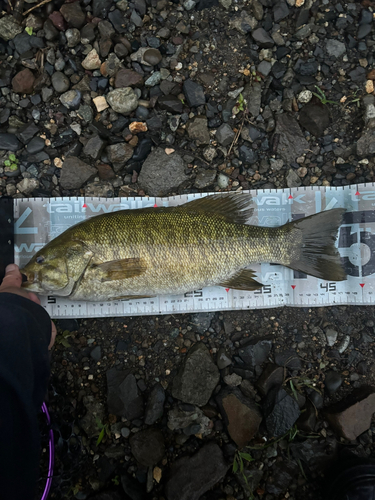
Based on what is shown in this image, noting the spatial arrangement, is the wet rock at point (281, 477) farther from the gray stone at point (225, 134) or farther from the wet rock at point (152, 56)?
the wet rock at point (152, 56)

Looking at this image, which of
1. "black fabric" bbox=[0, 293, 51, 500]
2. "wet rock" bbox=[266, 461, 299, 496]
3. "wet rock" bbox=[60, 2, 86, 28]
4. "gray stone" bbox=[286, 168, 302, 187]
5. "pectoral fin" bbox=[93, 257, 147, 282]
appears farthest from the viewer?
"gray stone" bbox=[286, 168, 302, 187]

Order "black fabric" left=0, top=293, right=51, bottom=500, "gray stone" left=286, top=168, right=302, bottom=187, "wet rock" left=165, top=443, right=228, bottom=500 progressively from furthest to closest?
"gray stone" left=286, top=168, right=302, bottom=187 < "wet rock" left=165, top=443, right=228, bottom=500 < "black fabric" left=0, top=293, right=51, bottom=500

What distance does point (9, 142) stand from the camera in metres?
3.44

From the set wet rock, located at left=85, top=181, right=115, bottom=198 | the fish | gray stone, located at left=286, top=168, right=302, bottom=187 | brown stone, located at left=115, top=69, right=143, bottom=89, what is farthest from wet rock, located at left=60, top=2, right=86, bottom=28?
gray stone, located at left=286, top=168, right=302, bottom=187

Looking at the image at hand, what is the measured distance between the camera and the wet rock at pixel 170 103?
3410mm

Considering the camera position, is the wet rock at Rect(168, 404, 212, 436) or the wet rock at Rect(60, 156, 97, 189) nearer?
the wet rock at Rect(168, 404, 212, 436)

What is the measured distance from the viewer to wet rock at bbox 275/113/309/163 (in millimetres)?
3488

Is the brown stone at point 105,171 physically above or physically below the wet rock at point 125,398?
above

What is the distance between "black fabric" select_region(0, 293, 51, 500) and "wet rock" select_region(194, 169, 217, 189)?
2.08 meters

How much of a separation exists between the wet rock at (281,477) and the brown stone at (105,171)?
3445mm

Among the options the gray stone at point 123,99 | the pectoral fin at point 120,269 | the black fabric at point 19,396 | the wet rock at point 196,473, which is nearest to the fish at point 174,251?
the pectoral fin at point 120,269

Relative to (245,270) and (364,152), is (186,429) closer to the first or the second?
(245,270)

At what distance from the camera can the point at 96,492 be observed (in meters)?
3.07

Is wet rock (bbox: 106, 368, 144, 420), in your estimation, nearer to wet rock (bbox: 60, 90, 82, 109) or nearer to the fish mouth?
the fish mouth
